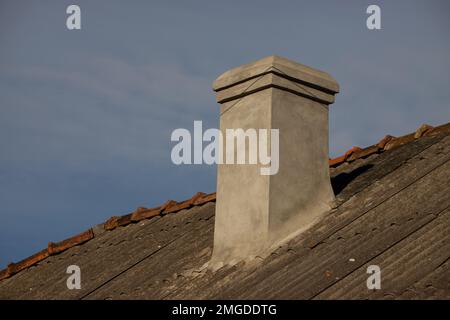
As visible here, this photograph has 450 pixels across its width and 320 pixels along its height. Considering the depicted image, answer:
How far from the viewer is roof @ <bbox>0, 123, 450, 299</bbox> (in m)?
6.31

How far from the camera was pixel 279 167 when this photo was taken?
778 cm

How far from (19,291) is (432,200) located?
5975 millimetres

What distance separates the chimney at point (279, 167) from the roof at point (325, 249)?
0.68 feet

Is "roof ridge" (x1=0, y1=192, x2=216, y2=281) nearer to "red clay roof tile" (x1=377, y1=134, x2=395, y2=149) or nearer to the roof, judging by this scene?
the roof

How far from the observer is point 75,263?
10.8 m

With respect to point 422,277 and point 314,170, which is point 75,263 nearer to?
point 314,170

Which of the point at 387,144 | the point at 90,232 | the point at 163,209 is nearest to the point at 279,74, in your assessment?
the point at 387,144

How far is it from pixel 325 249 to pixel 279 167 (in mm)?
979

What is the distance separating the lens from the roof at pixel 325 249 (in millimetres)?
6309

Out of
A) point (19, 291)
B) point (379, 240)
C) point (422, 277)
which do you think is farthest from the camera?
point (19, 291)

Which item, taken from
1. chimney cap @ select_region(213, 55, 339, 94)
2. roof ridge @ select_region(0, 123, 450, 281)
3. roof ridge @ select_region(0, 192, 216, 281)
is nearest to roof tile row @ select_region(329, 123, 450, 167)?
roof ridge @ select_region(0, 123, 450, 281)

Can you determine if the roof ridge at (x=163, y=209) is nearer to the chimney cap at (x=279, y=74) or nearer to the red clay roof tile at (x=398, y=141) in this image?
the red clay roof tile at (x=398, y=141)

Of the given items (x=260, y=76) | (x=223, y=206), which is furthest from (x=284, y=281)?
(x=260, y=76)

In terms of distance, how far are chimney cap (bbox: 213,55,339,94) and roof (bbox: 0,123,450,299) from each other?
1157 mm
